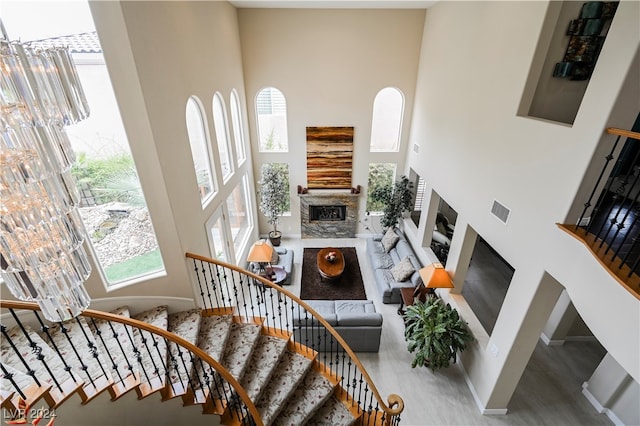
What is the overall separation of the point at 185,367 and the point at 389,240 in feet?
19.4

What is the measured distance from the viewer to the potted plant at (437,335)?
4.69 metres

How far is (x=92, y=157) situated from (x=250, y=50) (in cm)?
522

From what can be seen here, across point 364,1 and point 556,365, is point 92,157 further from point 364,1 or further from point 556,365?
point 556,365

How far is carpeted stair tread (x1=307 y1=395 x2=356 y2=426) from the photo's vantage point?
3.78 metres

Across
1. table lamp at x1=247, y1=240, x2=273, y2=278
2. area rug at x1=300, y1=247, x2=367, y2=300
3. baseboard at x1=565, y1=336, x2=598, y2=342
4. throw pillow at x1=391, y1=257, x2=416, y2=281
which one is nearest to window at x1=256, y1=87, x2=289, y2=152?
table lamp at x1=247, y1=240, x2=273, y2=278

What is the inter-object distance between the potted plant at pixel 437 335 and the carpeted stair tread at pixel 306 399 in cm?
173

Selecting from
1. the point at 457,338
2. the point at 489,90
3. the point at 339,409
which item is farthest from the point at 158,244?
the point at 489,90

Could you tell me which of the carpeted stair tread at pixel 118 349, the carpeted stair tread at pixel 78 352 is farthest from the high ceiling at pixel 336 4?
the carpeted stair tread at pixel 78 352

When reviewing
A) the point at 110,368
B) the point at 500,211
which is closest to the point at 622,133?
the point at 500,211

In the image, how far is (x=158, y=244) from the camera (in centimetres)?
389

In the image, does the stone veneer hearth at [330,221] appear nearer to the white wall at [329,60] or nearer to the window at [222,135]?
the white wall at [329,60]

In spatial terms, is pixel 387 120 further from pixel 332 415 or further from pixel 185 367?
pixel 185 367

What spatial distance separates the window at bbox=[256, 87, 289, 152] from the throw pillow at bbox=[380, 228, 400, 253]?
3.80 m

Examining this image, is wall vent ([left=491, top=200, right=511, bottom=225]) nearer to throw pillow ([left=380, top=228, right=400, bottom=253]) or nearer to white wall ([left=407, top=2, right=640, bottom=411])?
white wall ([left=407, top=2, right=640, bottom=411])
